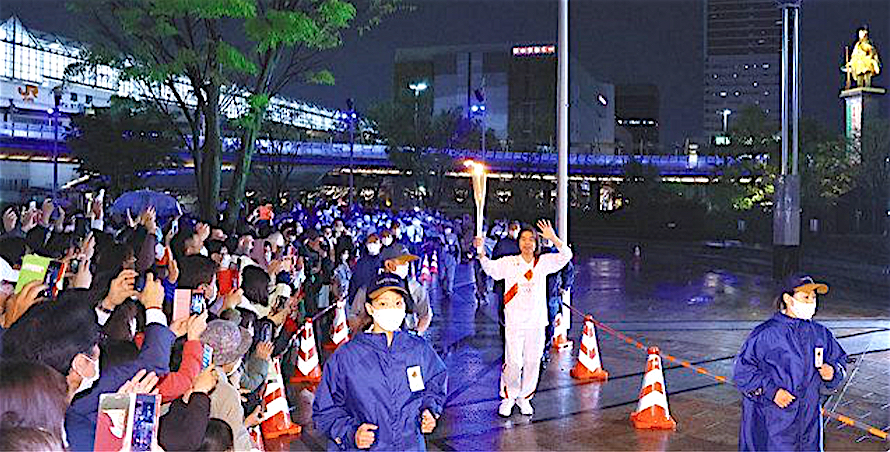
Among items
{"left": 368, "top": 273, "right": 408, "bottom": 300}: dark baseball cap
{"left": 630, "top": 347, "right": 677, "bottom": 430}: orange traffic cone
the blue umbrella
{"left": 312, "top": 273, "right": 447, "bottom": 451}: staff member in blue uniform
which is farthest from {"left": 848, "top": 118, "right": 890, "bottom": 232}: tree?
{"left": 312, "top": 273, "right": 447, "bottom": 451}: staff member in blue uniform

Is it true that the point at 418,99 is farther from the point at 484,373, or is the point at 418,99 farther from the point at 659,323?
the point at 484,373

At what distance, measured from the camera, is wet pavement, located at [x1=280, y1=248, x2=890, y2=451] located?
322 inches

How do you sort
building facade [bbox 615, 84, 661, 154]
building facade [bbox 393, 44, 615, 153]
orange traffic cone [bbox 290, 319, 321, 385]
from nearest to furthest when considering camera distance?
orange traffic cone [bbox 290, 319, 321, 385], building facade [bbox 393, 44, 615, 153], building facade [bbox 615, 84, 661, 154]

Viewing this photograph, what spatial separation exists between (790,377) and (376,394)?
296 centimetres

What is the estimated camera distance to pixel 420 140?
5488 cm

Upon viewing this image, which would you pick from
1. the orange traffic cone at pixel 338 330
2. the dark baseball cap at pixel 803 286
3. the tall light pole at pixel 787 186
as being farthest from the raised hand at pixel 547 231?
the tall light pole at pixel 787 186

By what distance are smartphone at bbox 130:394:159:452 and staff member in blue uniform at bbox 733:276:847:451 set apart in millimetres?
4038

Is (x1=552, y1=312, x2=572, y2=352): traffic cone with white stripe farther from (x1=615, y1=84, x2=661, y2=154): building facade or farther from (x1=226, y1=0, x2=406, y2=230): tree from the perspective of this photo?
(x1=615, y1=84, x2=661, y2=154): building facade

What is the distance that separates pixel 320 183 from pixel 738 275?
198 feet

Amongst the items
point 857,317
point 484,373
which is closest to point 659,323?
point 857,317

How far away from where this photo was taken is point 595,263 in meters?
33.1

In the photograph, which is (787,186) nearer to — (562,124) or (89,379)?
(562,124)

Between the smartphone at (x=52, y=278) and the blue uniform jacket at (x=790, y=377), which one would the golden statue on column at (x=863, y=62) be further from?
the smartphone at (x=52, y=278)

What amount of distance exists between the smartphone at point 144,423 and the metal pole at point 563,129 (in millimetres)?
8738
